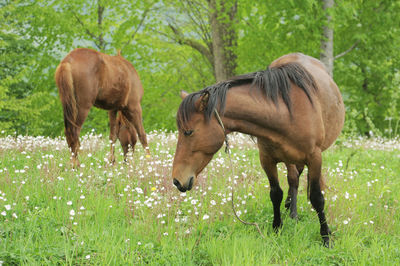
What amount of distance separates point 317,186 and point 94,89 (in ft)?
13.7

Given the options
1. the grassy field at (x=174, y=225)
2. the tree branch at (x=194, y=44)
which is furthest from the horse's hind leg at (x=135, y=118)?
the tree branch at (x=194, y=44)

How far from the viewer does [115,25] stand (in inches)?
600

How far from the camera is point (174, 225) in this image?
4137 mm

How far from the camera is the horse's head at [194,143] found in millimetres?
3385

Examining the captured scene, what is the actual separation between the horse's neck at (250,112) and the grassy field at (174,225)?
3.37 feet

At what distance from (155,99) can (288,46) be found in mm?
6805

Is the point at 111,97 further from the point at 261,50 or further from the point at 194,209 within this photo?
the point at 261,50

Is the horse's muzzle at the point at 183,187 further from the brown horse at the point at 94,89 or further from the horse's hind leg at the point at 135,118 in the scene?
the horse's hind leg at the point at 135,118

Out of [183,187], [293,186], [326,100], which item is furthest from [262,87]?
[293,186]

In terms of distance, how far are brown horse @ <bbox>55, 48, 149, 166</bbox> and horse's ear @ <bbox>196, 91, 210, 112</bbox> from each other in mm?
3348

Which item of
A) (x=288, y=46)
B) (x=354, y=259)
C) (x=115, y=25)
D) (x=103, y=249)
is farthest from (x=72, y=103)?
(x=115, y=25)

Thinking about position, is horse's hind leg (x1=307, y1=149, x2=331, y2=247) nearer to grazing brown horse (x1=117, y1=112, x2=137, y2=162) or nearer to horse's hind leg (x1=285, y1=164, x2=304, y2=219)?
horse's hind leg (x1=285, y1=164, x2=304, y2=219)

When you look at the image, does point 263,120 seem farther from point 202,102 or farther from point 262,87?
point 202,102

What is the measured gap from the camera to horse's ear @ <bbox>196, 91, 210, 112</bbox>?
332 cm
